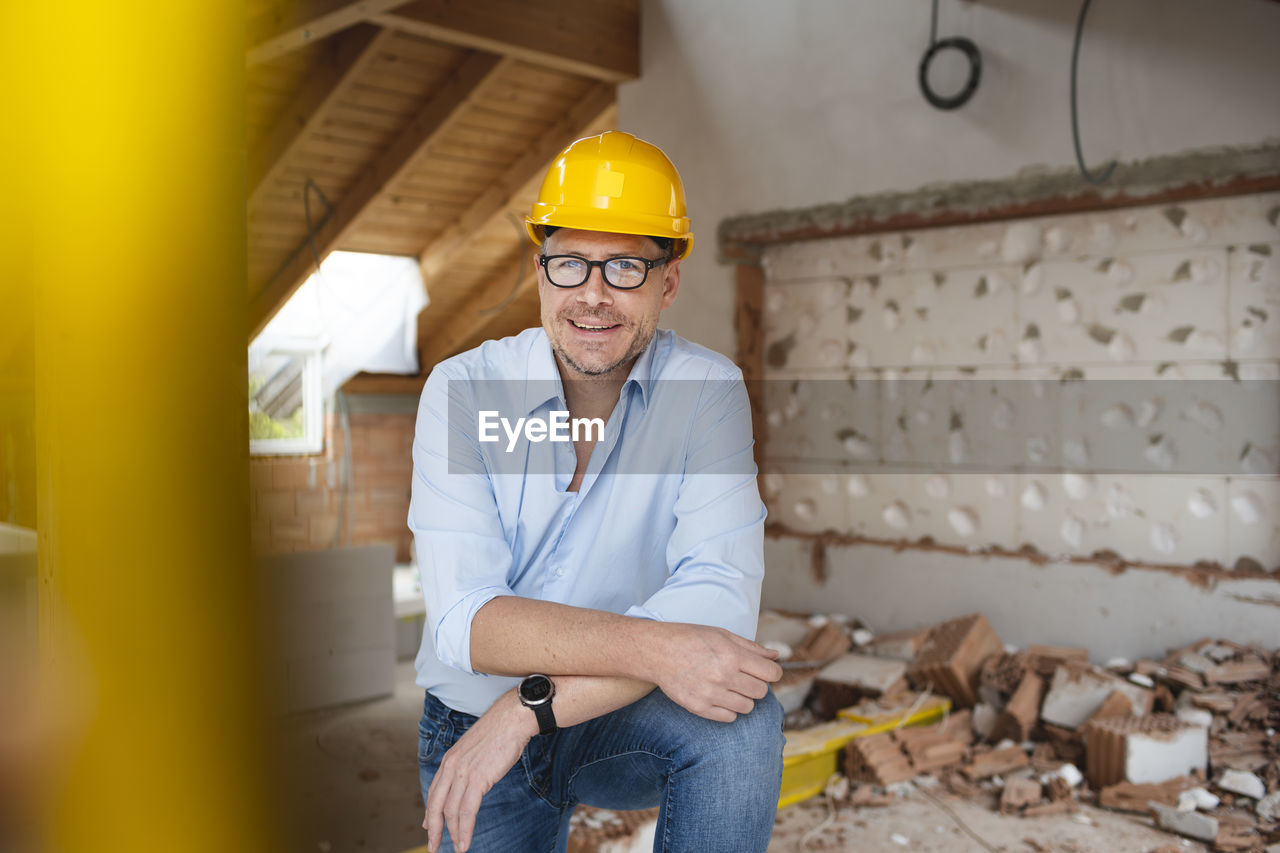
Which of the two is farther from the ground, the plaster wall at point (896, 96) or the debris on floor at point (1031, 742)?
the plaster wall at point (896, 96)

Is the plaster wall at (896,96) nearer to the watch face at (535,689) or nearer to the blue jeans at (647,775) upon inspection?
the blue jeans at (647,775)

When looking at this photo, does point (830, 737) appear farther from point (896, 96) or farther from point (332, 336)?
point (332, 336)

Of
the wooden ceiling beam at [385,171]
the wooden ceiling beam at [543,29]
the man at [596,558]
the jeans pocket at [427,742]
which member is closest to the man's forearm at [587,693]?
the man at [596,558]

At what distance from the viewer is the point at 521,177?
587cm

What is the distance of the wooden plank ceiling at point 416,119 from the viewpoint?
458 centimetres

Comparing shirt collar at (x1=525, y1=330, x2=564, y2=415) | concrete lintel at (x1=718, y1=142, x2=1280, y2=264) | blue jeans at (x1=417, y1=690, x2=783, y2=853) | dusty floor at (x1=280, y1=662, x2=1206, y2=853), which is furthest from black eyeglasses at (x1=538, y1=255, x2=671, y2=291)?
concrete lintel at (x1=718, y1=142, x2=1280, y2=264)

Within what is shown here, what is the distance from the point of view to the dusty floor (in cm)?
287

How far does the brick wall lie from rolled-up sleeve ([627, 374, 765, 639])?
19.4 ft

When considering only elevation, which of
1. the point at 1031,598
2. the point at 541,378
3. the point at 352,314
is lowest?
the point at 1031,598

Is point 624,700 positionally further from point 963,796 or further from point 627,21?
point 627,21

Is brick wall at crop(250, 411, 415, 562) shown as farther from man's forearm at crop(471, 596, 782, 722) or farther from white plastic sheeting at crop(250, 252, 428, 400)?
man's forearm at crop(471, 596, 782, 722)

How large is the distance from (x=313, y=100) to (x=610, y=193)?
3.75 metres

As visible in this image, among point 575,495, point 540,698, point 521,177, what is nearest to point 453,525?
point 575,495

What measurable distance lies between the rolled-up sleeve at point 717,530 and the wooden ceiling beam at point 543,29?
310cm
